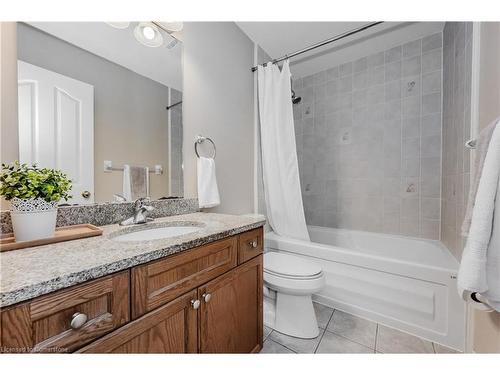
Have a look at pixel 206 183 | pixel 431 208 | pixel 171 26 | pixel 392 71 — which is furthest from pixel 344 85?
pixel 206 183

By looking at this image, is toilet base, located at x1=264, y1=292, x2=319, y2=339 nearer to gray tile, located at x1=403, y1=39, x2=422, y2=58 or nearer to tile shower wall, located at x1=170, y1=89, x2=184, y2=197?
tile shower wall, located at x1=170, y1=89, x2=184, y2=197

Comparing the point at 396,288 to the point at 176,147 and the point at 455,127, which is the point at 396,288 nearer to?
the point at 455,127

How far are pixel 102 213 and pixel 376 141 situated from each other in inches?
98.7

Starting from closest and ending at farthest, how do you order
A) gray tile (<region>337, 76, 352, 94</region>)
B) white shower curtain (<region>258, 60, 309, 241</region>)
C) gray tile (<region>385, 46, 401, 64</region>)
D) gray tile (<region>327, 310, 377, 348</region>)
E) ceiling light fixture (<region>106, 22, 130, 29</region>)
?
ceiling light fixture (<region>106, 22, 130, 29</region>) < gray tile (<region>327, 310, 377, 348</region>) < white shower curtain (<region>258, 60, 309, 241</region>) < gray tile (<region>385, 46, 401, 64</region>) < gray tile (<region>337, 76, 352, 94</region>)

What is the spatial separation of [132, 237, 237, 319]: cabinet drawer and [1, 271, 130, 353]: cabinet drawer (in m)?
0.04

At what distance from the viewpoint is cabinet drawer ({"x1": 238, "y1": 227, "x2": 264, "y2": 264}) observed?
101 cm

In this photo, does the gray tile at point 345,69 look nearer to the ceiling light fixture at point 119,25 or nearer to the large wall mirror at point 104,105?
the large wall mirror at point 104,105

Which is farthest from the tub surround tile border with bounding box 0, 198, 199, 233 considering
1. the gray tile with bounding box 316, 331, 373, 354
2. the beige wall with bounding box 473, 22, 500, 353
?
the beige wall with bounding box 473, 22, 500, 353

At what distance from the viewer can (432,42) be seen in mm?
1982

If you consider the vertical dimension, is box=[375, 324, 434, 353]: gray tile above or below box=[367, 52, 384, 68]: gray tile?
below

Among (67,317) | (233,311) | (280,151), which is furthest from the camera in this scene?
(280,151)
